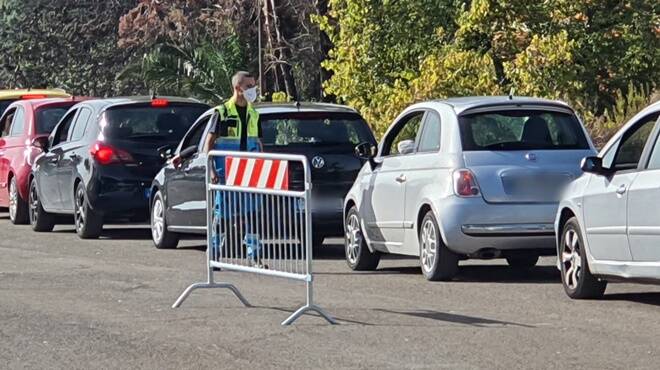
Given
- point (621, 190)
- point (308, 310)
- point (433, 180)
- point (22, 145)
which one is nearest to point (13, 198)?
point (22, 145)

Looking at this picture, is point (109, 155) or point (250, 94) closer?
point (250, 94)

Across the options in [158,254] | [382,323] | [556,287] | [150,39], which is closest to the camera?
[382,323]

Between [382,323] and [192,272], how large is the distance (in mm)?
4462

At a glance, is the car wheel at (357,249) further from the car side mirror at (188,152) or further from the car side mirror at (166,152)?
the car side mirror at (166,152)

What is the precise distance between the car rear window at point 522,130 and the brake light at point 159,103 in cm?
667

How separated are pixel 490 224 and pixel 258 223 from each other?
229cm

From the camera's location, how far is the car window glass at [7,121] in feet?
82.2

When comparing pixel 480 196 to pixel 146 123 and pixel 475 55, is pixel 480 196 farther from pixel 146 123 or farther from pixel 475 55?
pixel 475 55

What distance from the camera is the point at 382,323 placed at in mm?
11312

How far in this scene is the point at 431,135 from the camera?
582 inches

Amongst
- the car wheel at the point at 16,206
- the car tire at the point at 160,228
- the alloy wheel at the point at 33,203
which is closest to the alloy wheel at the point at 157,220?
the car tire at the point at 160,228

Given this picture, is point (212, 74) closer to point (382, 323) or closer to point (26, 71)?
point (26, 71)

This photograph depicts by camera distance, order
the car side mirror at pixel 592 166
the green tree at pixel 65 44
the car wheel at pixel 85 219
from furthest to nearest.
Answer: the green tree at pixel 65 44
the car wheel at pixel 85 219
the car side mirror at pixel 592 166

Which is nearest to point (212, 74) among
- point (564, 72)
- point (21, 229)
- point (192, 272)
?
point (564, 72)
